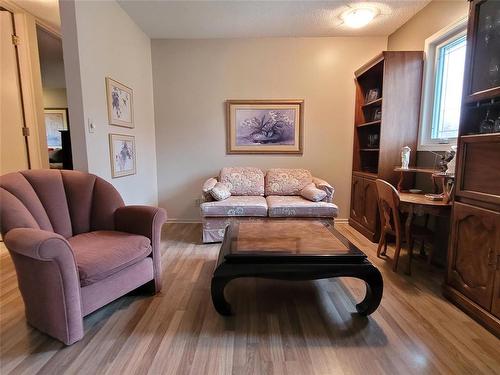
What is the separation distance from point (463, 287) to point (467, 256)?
0.23 metres

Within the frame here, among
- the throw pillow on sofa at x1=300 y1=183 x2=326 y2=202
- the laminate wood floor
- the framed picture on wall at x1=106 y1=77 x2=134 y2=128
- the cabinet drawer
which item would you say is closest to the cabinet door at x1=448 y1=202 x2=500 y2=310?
the cabinet drawer

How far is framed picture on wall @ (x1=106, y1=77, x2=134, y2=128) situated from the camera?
2.73m

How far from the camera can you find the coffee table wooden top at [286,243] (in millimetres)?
1680

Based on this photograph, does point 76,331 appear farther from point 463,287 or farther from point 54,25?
point 54,25

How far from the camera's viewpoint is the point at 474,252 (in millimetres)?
1731

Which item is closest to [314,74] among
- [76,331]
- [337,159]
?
[337,159]

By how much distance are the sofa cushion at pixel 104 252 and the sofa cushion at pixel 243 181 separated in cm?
183

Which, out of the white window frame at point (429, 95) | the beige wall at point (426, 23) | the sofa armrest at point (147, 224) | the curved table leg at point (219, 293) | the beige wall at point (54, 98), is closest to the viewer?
the curved table leg at point (219, 293)

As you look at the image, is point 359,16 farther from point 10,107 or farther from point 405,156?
point 10,107

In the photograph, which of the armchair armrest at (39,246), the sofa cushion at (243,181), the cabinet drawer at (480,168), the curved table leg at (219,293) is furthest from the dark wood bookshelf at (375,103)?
the armchair armrest at (39,246)

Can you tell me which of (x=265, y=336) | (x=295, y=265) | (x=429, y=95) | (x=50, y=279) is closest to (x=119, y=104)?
(x=50, y=279)

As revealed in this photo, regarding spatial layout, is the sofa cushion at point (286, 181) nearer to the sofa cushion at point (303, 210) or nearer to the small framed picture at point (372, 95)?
the sofa cushion at point (303, 210)

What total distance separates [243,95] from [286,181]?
1424 mm

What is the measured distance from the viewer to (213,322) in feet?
5.59
